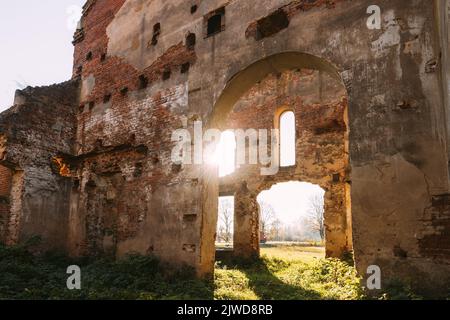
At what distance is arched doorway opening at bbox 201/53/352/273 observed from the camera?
37.9ft

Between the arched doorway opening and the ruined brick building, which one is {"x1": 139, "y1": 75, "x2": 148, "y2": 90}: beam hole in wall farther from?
the arched doorway opening

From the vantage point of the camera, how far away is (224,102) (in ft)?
25.6

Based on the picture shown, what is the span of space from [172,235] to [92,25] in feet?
25.9

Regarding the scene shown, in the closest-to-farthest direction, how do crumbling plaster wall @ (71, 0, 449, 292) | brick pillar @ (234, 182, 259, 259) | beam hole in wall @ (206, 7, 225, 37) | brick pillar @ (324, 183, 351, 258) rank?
1. crumbling plaster wall @ (71, 0, 449, 292)
2. beam hole in wall @ (206, 7, 225, 37)
3. brick pillar @ (324, 183, 351, 258)
4. brick pillar @ (234, 182, 259, 259)

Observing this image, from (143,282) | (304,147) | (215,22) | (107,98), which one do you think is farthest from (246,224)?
(215,22)

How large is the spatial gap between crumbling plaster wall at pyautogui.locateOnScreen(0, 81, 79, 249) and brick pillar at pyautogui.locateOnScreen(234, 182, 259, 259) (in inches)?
231

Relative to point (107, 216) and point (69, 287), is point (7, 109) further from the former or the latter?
point (69, 287)

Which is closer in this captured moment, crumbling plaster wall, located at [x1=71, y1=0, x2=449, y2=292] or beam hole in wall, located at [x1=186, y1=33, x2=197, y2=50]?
crumbling plaster wall, located at [x1=71, y1=0, x2=449, y2=292]

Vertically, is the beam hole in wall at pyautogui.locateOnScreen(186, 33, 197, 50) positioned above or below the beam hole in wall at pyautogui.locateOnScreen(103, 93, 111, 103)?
above

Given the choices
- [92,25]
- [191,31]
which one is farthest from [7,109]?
[191,31]

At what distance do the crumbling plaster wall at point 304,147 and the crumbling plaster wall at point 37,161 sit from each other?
6105 mm

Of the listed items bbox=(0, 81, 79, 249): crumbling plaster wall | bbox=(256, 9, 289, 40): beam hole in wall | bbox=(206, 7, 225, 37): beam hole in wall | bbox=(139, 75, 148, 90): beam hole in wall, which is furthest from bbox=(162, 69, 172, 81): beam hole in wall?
bbox=(0, 81, 79, 249): crumbling plaster wall

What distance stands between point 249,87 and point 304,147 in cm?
525

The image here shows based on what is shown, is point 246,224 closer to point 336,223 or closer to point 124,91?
point 336,223
